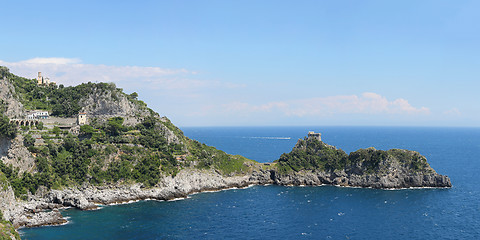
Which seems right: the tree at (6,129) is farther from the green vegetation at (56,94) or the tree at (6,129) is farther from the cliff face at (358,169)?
the cliff face at (358,169)

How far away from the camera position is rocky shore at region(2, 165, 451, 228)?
8669 centimetres

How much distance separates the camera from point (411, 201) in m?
108

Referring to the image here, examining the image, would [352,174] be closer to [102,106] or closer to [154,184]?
[154,184]

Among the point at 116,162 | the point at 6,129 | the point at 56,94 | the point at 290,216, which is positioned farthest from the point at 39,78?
the point at 290,216

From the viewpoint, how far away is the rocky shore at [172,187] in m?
86.7

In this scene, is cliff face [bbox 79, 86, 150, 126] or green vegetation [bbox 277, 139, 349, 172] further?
cliff face [bbox 79, 86, 150, 126]

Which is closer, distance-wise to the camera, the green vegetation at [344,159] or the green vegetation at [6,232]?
the green vegetation at [6,232]

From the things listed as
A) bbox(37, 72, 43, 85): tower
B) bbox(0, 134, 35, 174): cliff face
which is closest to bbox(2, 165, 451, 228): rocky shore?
bbox(0, 134, 35, 174): cliff face

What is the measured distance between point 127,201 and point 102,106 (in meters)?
51.9

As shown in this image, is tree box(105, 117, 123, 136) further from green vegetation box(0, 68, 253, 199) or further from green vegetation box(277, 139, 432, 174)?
green vegetation box(277, 139, 432, 174)

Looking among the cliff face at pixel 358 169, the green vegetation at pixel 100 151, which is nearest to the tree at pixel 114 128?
the green vegetation at pixel 100 151

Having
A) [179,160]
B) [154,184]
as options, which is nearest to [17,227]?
[154,184]

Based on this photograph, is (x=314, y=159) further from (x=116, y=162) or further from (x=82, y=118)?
(x=82, y=118)

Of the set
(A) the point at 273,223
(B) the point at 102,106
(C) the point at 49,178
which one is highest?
(B) the point at 102,106
